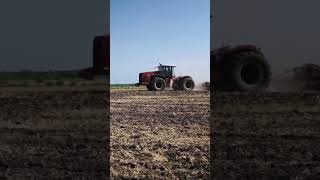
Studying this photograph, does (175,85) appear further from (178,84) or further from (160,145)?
(160,145)

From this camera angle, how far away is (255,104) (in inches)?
231

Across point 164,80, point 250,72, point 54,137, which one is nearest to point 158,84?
point 164,80

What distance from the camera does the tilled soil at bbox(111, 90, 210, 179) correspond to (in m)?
3.24

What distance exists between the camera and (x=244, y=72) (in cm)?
695

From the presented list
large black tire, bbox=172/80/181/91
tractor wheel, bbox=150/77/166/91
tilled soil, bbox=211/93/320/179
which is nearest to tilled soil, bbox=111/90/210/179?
tilled soil, bbox=211/93/320/179

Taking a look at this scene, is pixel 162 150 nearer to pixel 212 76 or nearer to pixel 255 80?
pixel 212 76

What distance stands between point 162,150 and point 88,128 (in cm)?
118

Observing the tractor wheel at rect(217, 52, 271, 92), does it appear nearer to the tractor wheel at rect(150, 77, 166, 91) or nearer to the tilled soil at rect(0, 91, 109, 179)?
the tilled soil at rect(0, 91, 109, 179)

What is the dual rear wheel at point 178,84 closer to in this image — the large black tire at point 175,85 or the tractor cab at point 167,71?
the large black tire at point 175,85

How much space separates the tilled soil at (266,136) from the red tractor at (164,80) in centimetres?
596

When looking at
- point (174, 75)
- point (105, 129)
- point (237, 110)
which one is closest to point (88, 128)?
point (105, 129)

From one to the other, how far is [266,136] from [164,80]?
8.40 meters

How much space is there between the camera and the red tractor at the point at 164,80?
40.5ft

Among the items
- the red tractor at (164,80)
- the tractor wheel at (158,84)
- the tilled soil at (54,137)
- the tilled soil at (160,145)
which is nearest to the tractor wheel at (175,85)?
the red tractor at (164,80)
